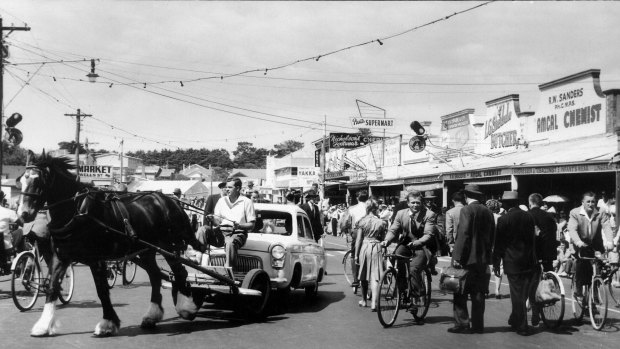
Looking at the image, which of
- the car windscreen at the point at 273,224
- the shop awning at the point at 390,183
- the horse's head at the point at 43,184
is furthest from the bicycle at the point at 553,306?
the shop awning at the point at 390,183

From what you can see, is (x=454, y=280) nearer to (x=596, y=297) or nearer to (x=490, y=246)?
(x=490, y=246)

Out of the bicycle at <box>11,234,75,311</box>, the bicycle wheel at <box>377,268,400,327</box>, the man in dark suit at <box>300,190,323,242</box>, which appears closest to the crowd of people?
the bicycle wheel at <box>377,268,400,327</box>

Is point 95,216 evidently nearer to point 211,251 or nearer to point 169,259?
point 169,259

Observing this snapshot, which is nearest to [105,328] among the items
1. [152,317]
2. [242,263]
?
[152,317]

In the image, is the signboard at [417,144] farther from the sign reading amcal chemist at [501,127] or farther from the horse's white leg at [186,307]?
the horse's white leg at [186,307]

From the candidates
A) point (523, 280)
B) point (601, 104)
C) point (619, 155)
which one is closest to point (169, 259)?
point (523, 280)

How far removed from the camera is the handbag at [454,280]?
28.7ft

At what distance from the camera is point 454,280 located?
28.7 ft

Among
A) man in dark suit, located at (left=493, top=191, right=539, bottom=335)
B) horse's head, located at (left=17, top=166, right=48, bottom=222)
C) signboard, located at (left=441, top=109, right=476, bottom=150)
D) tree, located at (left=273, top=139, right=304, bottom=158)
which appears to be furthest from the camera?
tree, located at (left=273, top=139, right=304, bottom=158)

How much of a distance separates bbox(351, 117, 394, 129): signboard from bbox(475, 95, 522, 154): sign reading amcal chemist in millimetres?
15499

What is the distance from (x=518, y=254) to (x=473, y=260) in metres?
0.76

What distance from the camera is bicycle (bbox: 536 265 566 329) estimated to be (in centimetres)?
912

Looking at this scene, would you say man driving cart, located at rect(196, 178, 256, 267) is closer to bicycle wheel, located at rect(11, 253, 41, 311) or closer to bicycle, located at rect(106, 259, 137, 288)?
bicycle wheel, located at rect(11, 253, 41, 311)

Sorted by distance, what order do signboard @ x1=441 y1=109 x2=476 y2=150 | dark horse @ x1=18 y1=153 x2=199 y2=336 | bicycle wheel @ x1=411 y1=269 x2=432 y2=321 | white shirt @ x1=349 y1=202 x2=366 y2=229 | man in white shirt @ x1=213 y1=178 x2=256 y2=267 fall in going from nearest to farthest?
1. dark horse @ x1=18 y1=153 x2=199 y2=336
2. bicycle wheel @ x1=411 y1=269 x2=432 y2=321
3. man in white shirt @ x1=213 y1=178 x2=256 y2=267
4. white shirt @ x1=349 y1=202 x2=366 y2=229
5. signboard @ x1=441 y1=109 x2=476 y2=150
